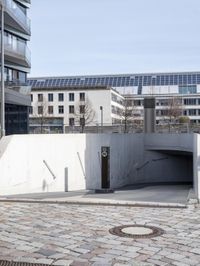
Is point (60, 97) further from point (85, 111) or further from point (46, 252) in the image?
point (46, 252)

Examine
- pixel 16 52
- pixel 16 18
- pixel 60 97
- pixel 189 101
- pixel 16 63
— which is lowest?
pixel 16 63

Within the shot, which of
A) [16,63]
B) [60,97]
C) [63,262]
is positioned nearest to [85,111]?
[60,97]

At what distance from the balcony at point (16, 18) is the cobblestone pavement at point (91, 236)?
23133mm

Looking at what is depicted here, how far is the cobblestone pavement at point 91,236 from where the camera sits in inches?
308

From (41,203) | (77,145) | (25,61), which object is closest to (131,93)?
(25,61)

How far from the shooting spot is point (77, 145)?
2148 cm

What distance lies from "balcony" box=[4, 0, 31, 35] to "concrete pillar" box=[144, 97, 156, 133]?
1244 centimetres

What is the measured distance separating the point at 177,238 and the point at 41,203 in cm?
559

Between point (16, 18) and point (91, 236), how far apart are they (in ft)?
95.8

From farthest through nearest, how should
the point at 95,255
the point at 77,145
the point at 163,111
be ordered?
the point at 163,111 → the point at 77,145 → the point at 95,255

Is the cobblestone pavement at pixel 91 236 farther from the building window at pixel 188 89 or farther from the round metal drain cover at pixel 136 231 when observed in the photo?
the building window at pixel 188 89

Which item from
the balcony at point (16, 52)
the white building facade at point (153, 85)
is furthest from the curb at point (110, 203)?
the white building facade at point (153, 85)

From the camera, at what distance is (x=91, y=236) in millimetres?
9398

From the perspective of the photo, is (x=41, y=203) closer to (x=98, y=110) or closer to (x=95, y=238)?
(x=95, y=238)
